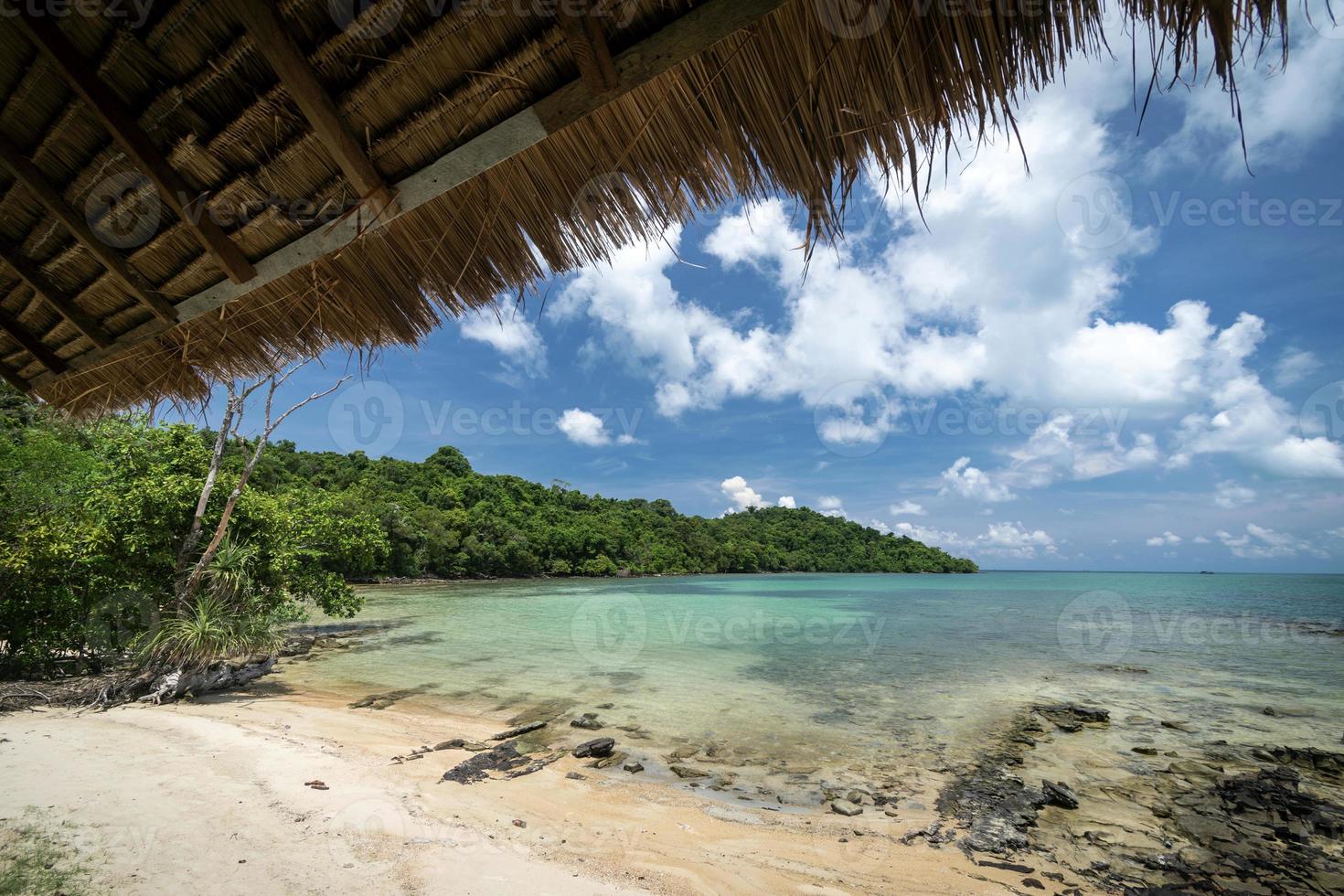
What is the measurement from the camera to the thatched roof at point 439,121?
1215 millimetres

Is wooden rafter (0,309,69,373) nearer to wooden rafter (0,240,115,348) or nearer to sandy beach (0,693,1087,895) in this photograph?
wooden rafter (0,240,115,348)

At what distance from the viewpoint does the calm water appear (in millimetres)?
7195

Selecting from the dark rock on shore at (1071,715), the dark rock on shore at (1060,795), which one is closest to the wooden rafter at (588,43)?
the dark rock on shore at (1060,795)

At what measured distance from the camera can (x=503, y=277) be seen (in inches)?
81.4

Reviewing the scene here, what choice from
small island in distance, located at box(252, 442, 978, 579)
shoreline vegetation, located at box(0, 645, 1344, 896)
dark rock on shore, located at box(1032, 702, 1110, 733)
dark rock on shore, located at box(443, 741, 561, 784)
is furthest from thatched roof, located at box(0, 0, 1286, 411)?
small island in distance, located at box(252, 442, 978, 579)

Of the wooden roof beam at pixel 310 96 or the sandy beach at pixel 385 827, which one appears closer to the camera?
the wooden roof beam at pixel 310 96

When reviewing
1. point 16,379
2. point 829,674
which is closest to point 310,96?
point 16,379

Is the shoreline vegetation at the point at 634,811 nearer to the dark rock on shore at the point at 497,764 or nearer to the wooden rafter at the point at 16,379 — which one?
the dark rock on shore at the point at 497,764

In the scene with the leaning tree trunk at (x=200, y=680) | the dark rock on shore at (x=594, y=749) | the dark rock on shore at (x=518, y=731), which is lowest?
the dark rock on shore at (x=518, y=731)

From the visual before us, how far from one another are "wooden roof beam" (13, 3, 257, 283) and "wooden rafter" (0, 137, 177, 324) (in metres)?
0.39

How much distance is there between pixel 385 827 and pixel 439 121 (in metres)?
4.29

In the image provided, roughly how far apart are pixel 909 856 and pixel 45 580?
30.7ft

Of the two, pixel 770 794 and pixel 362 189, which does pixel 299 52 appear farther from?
pixel 770 794

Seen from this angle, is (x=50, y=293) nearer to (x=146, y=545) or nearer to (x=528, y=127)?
(x=528, y=127)
